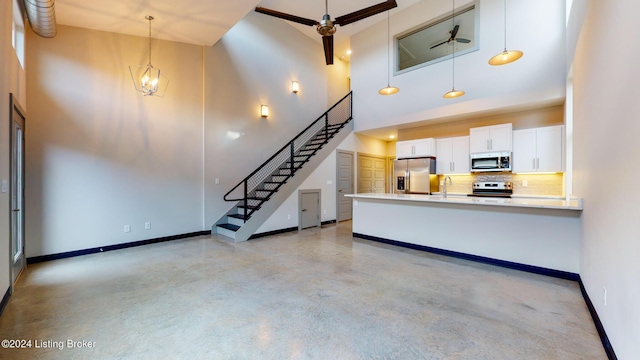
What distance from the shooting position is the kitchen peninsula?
136 inches

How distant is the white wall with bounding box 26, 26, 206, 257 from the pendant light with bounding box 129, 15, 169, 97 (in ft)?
0.30

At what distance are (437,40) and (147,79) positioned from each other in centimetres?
692

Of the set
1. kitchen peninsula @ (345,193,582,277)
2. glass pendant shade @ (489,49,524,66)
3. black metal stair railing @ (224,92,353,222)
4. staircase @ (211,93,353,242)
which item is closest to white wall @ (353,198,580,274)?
kitchen peninsula @ (345,193,582,277)

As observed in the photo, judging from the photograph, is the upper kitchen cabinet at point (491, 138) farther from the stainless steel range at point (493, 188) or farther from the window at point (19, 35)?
the window at point (19, 35)

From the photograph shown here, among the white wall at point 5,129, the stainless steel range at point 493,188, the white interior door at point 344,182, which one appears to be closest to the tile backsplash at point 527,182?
the stainless steel range at point 493,188

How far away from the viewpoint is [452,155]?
258 inches

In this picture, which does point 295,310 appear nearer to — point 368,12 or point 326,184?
point 368,12

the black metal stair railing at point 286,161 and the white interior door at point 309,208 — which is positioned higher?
the black metal stair railing at point 286,161

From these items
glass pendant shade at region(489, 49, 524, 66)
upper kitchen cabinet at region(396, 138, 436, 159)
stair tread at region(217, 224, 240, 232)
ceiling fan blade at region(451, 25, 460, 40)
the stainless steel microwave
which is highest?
ceiling fan blade at region(451, 25, 460, 40)

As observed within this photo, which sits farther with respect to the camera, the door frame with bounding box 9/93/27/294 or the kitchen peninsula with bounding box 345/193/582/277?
the kitchen peninsula with bounding box 345/193/582/277

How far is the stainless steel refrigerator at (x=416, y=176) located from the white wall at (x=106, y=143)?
16.8 ft

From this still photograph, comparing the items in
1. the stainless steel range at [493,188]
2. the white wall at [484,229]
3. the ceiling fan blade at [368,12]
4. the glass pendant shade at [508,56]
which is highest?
the ceiling fan blade at [368,12]

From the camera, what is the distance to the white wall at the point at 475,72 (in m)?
4.92

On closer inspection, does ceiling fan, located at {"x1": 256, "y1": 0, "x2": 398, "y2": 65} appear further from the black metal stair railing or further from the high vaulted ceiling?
the black metal stair railing
